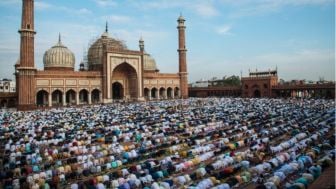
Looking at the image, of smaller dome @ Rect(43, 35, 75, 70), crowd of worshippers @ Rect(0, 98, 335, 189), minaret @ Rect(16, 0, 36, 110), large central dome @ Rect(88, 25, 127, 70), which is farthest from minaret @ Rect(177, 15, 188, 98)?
crowd of worshippers @ Rect(0, 98, 335, 189)

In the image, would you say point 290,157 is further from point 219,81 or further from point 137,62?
point 219,81

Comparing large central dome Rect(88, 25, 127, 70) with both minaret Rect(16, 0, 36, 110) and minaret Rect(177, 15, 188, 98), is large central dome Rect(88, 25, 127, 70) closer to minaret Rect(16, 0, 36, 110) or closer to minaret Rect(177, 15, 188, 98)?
minaret Rect(177, 15, 188, 98)

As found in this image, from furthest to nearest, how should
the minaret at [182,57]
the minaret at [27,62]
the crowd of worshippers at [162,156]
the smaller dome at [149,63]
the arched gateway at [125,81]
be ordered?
1. the smaller dome at [149,63]
2. the minaret at [182,57]
3. the arched gateway at [125,81]
4. the minaret at [27,62]
5. the crowd of worshippers at [162,156]

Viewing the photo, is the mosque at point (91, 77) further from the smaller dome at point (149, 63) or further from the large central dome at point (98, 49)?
the smaller dome at point (149, 63)

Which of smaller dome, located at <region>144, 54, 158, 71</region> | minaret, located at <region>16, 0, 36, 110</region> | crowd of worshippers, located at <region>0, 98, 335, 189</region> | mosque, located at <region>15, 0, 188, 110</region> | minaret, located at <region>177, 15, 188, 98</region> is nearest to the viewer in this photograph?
crowd of worshippers, located at <region>0, 98, 335, 189</region>

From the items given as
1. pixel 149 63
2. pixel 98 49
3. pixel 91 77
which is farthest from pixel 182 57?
pixel 91 77

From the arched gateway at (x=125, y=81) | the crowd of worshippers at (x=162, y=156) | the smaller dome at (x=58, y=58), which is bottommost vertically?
the crowd of worshippers at (x=162, y=156)

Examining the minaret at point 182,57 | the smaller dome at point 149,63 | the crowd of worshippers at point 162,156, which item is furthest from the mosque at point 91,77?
the crowd of worshippers at point 162,156
